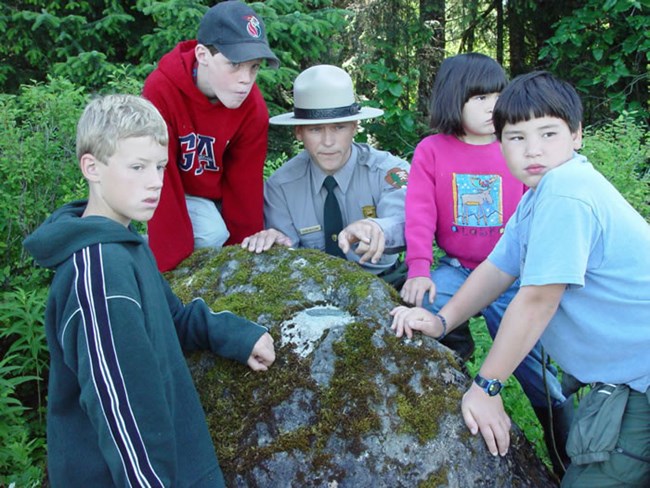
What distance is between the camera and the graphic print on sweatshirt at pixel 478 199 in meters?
3.38

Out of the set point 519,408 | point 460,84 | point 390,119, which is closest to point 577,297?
point 460,84

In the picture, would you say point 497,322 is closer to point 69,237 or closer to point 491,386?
point 491,386

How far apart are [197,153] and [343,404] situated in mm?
1854

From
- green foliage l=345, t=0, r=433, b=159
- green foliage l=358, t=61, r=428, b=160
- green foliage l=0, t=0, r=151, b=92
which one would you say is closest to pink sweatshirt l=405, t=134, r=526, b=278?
green foliage l=0, t=0, r=151, b=92

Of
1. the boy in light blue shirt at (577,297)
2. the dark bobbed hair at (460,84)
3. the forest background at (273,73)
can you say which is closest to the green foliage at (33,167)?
the forest background at (273,73)

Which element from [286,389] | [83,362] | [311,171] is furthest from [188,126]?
[83,362]

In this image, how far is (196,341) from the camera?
253 cm

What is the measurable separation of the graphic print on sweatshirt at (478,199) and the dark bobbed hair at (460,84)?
10.9 inches

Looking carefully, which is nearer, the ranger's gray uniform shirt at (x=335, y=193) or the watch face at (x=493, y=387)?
the watch face at (x=493, y=387)

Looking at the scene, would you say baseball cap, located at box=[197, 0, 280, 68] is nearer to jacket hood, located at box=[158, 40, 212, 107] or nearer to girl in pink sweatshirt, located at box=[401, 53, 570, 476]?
jacket hood, located at box=[158, 40, 212, 107]

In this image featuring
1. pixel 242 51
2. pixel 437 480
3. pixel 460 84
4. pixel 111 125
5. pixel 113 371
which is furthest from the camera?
pixel 242 51

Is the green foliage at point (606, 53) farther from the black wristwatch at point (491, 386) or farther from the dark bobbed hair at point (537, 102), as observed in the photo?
the black wristwatch at point (491, 386)

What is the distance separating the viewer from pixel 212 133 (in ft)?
12.0

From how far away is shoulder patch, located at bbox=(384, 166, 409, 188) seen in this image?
12.4 ft
